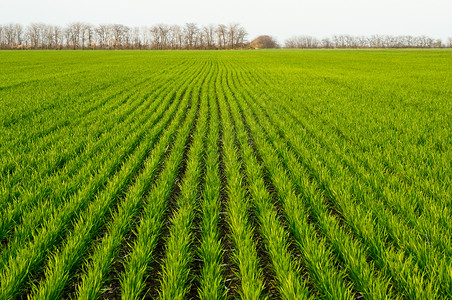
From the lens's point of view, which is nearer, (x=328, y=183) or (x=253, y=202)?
(x=253, y=202)

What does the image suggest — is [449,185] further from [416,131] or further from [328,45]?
[328,45]

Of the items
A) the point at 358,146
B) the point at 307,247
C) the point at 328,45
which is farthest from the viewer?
the point at 328,45

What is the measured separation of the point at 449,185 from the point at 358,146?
2.28 meters

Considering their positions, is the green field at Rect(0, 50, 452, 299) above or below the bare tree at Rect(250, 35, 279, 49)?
below

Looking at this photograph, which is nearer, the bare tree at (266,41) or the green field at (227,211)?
the green field at (227,211)

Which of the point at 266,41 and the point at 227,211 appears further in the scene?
the point at 266,41

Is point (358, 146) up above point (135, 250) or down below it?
above

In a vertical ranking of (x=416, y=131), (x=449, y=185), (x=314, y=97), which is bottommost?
Result: (x=449, y=185)

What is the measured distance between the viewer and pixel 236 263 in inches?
108

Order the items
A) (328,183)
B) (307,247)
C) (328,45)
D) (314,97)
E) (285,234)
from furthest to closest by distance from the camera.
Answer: (328,45) → (314,97) → (328,183) → (285,234) → (307,247)

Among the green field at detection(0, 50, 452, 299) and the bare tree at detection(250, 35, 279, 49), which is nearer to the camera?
the green field at detection(0, 50, 452, 299)

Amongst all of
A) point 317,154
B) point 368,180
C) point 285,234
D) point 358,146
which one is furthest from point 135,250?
point 358,146

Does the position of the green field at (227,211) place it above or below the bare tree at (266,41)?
below

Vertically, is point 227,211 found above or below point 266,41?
below
